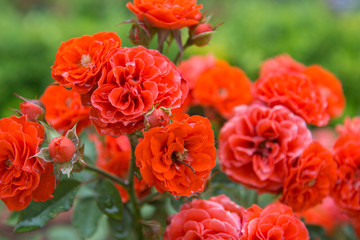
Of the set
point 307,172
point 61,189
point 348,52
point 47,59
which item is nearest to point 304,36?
point 348,52

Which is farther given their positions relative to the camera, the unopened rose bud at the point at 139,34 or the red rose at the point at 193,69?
the red rose at the point at 193,69

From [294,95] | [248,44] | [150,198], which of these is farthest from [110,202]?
[248,44]

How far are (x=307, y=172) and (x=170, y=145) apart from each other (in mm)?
326

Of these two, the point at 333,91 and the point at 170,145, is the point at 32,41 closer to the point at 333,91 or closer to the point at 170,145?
the point at 333,91

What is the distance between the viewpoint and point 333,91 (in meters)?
0.97

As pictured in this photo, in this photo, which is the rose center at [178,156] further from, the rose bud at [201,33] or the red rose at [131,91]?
the rose bud at [201,33]

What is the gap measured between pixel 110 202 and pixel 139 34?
→ 1.05ft

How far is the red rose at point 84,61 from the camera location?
1.83 ft

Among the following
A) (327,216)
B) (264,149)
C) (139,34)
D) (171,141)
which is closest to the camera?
(171,141)

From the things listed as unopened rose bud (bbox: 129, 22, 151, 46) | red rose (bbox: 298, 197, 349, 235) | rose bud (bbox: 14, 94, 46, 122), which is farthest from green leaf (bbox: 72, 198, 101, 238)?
red rose (bbox: 298, 197, 349, 235)

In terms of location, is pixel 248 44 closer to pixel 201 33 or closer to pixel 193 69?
pixel 193 69

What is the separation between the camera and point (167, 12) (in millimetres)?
600

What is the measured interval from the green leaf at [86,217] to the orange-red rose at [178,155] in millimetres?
344

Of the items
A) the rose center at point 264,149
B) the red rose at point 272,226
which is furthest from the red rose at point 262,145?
the red rose at point 272,226
